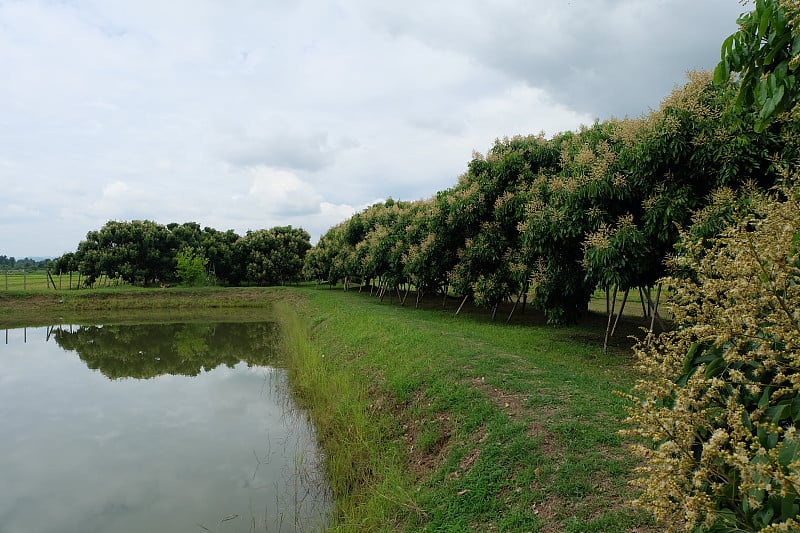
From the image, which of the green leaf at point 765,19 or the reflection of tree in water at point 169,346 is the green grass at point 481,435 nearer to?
the green leaf at point 765,19

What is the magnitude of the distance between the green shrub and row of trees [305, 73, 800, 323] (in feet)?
5.16

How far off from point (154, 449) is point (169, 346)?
10621 mm

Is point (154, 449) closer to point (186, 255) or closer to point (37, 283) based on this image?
point (186, 255)

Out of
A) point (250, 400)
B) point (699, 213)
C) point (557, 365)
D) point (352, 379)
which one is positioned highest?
point (699, 213)

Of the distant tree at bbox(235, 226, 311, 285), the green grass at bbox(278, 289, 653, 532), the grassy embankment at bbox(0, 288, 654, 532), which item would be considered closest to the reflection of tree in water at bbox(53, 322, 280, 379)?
the grassy embankment at bbox(0, 288, 654, 532)

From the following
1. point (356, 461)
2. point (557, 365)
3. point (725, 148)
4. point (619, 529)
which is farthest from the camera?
point (557, 365)

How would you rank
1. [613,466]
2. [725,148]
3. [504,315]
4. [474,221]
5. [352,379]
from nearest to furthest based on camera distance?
[613,466] < [725,148] < [352,379] < [474,221] < [504,315]

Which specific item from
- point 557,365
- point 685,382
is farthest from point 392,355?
point 685,382

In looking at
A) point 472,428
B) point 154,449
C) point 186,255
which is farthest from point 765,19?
point 186,255

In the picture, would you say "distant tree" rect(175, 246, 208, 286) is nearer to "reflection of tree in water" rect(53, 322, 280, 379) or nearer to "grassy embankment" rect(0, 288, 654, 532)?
"reflection of tree in water" rect(53, 322, 280, 379)

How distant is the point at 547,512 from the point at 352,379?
574 centimetres

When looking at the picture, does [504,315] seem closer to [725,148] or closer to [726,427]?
[725,148]

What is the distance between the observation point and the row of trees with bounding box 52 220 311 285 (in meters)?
33.6

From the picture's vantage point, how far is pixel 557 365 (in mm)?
8164
